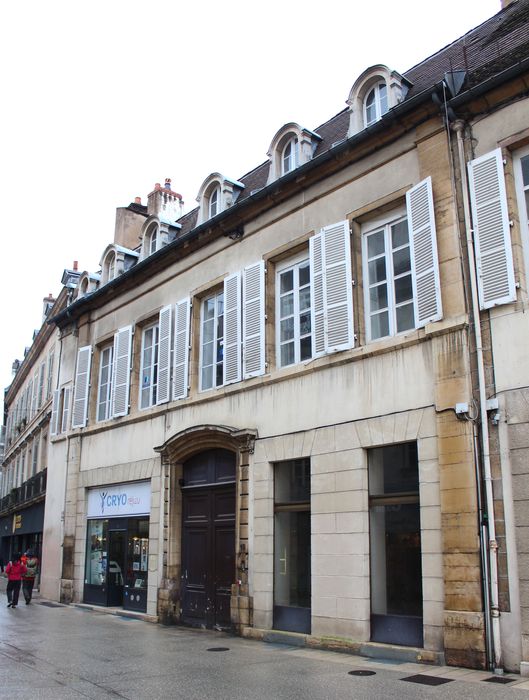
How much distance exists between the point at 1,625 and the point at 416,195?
1074cm

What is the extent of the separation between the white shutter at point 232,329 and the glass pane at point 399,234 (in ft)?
11.8

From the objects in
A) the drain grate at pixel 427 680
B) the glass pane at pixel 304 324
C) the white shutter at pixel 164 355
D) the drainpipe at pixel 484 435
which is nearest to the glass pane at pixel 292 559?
the glass pane at pixel 304 324

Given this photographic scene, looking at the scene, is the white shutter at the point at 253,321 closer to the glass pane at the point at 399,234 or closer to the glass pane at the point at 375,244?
the glass pane at the point at 375,244

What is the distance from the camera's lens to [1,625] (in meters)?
13.3

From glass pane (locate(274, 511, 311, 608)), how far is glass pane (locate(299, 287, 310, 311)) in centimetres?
356

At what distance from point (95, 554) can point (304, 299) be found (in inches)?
355

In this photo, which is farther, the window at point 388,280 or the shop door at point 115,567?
the shop door at point 115,567

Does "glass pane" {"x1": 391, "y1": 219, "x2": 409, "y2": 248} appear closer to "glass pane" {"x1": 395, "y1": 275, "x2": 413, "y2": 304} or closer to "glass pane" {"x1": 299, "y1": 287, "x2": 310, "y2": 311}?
"glass pane" {"x1": 395, "y1": 275, "x2": 413, "y2": 304}

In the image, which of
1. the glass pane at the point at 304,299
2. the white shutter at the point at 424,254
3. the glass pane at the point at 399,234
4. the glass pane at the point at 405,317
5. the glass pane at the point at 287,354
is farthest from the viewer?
the glass pane at the point at 287,354

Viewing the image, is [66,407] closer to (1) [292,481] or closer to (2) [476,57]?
(1) [292,481]

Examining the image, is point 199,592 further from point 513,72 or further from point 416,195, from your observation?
point 513,72

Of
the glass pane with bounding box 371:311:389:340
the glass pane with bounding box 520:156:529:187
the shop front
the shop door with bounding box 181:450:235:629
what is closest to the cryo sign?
the shop front

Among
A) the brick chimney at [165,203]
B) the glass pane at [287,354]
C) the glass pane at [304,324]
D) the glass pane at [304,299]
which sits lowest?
the glass pane at [287,354]

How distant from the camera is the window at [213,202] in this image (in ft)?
50.6
